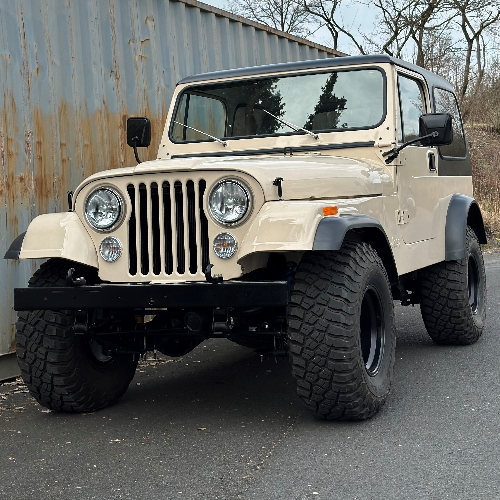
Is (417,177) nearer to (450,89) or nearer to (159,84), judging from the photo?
(450,89)

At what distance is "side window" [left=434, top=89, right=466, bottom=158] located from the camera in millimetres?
6833

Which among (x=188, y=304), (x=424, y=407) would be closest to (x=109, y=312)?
(x=188, y=304)

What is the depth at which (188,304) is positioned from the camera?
4336 mm

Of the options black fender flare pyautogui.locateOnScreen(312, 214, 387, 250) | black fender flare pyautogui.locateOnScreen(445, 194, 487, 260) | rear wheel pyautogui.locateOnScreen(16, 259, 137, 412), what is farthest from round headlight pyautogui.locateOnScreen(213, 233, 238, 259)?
black fender flare pyautogui.locateOnScreen(445, 194, 487, 260)

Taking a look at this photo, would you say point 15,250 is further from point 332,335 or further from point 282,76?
point 282,76

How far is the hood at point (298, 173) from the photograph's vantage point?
14.8ft

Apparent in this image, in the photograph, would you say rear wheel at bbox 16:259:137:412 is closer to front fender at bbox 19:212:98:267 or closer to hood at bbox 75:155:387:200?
front fender at bbox 19:212:98:267

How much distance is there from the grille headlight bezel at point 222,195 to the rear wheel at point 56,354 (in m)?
0.89

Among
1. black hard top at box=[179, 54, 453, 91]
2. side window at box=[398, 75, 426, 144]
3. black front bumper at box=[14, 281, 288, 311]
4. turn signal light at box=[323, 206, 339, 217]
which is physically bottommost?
black front bumper at box=[14, 281, 288, 311]

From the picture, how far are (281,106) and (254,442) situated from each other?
2.56 meters

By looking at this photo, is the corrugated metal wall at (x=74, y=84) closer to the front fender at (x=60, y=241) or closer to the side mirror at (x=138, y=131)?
the side mirror at (x=138, y=131)

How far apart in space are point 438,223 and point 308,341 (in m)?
2.43

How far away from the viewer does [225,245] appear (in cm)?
445

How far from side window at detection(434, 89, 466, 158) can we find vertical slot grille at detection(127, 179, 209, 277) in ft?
9.14
